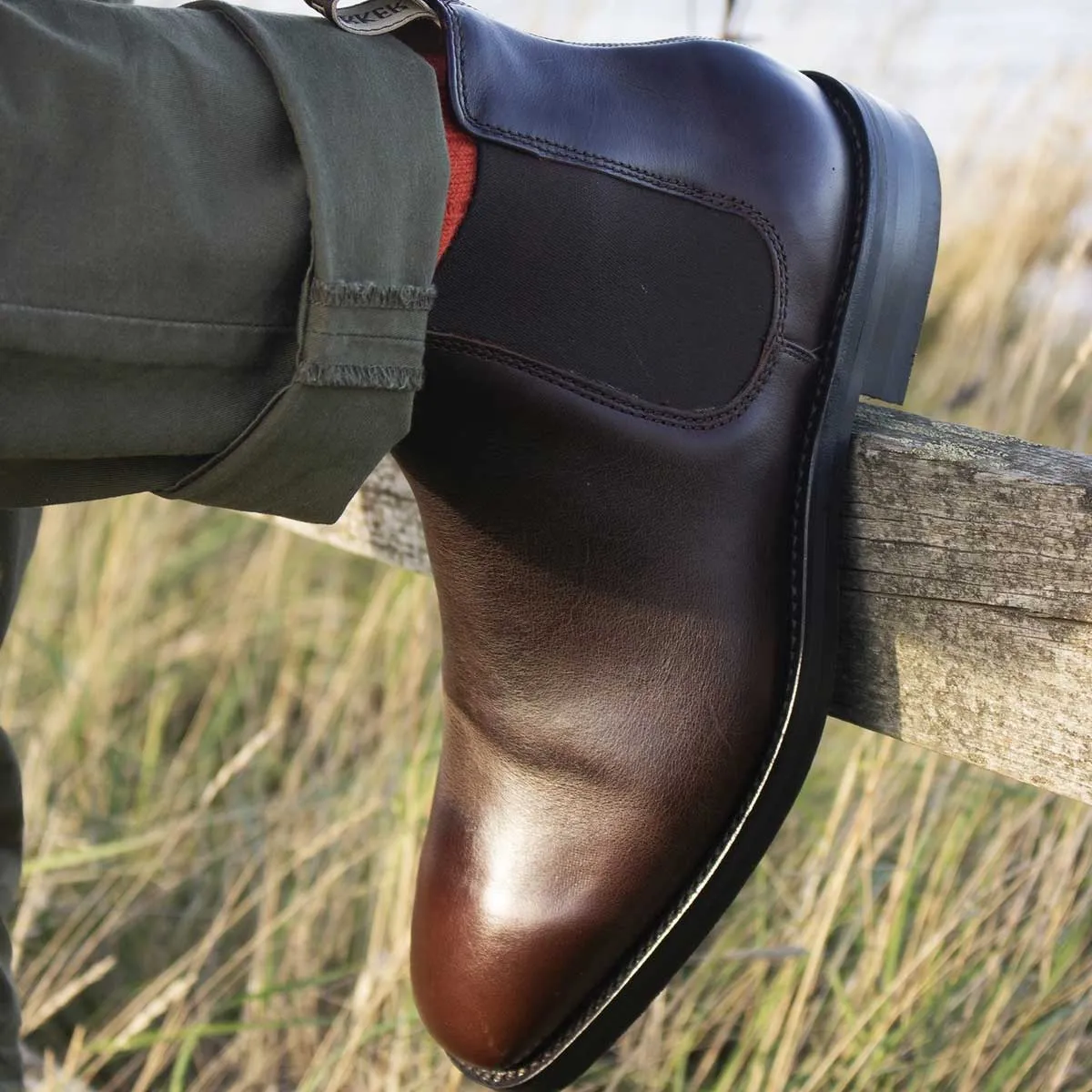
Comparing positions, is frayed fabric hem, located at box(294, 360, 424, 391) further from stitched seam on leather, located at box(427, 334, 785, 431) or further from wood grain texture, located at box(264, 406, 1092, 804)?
wood grain texture, located at box(264, 406, 1092, 804)

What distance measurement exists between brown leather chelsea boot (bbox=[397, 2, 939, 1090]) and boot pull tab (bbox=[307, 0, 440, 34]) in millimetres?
16

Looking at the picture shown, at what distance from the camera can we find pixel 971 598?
25.7 inches

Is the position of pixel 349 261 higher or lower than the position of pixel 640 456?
higher

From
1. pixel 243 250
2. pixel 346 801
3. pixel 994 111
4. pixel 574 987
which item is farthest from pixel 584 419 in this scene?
pixel 994 111

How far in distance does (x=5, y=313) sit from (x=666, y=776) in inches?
16.9

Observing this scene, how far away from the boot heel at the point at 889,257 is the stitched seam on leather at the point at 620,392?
0.18ft

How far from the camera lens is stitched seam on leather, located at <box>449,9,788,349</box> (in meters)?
0.67

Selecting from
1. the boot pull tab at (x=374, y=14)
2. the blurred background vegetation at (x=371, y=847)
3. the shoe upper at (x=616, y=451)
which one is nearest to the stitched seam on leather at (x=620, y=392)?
the shoe upper at (x=616, y=451)

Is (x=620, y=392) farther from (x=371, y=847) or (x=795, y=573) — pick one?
(x=371, y=847)

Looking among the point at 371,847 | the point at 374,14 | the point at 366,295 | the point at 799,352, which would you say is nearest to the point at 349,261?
the point at 366,295

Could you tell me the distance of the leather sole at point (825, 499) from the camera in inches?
28.0

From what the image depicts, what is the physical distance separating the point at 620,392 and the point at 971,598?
22cm

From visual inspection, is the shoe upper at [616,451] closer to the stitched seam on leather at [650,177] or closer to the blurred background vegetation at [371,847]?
the stitched seam on leather at [650,177]

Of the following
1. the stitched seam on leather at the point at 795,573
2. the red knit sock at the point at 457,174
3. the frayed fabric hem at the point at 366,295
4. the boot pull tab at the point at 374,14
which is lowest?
the stitched seam on leather at the point at 795,573
